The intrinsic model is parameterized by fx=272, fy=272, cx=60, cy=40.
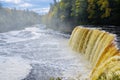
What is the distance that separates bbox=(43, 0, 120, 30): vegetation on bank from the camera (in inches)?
2324

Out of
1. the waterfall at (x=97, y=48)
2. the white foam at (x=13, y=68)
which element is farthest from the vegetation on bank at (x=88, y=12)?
the white foam at (x=13, y=68)

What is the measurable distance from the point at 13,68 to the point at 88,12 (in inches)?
1736

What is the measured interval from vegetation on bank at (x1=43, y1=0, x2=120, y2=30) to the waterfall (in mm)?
22007

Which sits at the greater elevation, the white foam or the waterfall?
the waterfall

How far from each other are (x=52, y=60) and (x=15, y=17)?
6539 inches

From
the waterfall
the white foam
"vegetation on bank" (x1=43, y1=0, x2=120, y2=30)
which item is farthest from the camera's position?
"vegetation on bank" (x1=43, y1=0, x2=120, y2=30)

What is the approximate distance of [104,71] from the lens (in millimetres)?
14141

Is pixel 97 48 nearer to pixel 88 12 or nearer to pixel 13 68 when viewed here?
pixel 13 68

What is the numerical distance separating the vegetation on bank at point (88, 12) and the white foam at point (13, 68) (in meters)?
30.9

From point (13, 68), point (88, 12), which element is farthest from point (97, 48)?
point (88, 12)

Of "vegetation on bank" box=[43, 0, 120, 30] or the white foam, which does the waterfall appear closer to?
the white foam

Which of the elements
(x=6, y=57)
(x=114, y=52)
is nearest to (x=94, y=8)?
(x=6, y=57)

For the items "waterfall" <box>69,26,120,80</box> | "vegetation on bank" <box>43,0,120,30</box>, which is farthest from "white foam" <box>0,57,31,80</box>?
"vegetation on bank" <box>43,0,120,30</box>

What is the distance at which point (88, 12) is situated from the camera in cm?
6788
